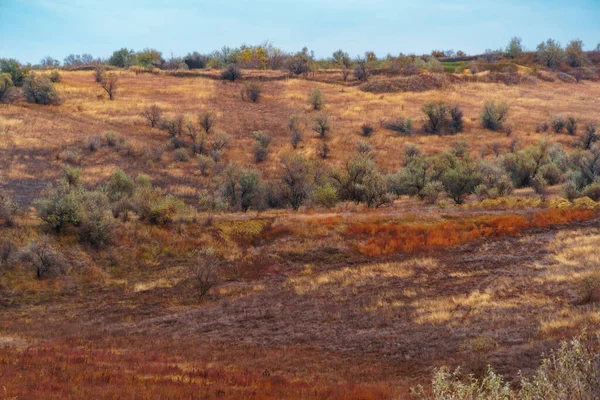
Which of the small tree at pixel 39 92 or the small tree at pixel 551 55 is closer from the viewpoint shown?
the small tree at pixel 39 92

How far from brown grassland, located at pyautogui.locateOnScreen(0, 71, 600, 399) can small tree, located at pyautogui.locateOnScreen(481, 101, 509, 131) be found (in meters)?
29.4

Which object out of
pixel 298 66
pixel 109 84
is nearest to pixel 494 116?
pixel 298 66

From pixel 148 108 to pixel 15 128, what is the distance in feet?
58.8

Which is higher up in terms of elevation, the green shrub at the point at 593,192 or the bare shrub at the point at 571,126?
the bare shrub at the point at 571,126

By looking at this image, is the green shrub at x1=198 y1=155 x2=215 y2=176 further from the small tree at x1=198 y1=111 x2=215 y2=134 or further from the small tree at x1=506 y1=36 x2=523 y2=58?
the small tree at x1=506 y1=36 x2=523 y2=58

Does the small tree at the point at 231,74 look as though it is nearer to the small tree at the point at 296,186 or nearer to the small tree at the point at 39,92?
A: the small tree at the point at 39,92

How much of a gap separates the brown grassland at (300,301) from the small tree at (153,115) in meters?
19.2

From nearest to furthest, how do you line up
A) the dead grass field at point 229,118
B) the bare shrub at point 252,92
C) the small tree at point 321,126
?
the dead grass field at point 229,118, the small tree at point 321,126, the bare shrub at point 252,92

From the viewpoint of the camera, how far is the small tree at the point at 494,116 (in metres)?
67.2

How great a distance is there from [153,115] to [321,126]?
74.1ft

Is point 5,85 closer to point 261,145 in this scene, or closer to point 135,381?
point 261,145

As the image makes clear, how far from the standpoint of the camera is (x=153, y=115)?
63031 millimetres

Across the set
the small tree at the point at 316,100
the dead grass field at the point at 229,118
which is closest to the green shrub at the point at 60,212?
the dead grass field at the point at 229,118

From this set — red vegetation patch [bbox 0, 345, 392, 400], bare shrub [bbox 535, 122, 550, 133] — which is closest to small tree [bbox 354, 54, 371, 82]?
bare shrub [bbox 535, 122, 550, 133]
